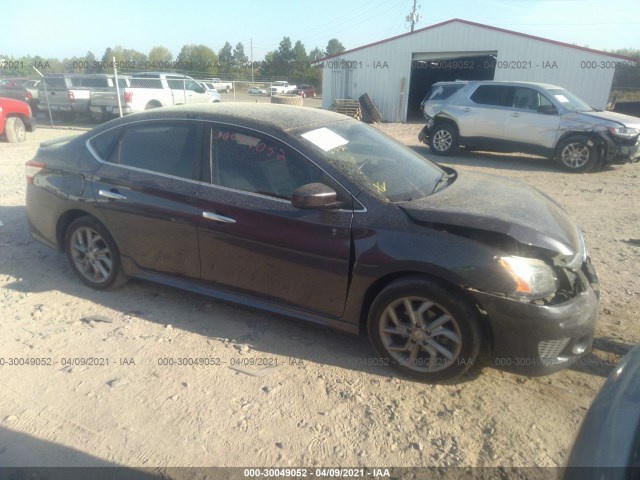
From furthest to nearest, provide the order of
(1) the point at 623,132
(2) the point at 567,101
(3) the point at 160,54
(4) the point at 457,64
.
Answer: (3) the point at 160,54, (4) the point at 457,64, (2) the point at 567,101, (1) the point at 623,132

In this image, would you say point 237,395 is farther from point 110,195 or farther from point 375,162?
point 110,195

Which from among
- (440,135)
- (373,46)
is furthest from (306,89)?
(440,135)

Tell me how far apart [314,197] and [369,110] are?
21.0 m

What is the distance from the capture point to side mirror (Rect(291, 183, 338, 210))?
2962 millimetres

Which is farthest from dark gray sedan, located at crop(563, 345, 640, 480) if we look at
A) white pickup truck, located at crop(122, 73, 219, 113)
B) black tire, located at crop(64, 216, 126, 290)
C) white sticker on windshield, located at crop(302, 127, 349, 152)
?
white pickup truck, located at crop(122, 73, 219, 113)

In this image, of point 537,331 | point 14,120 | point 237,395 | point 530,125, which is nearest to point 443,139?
point 530,125

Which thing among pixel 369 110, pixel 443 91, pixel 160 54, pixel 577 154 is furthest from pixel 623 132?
pixel 160 54

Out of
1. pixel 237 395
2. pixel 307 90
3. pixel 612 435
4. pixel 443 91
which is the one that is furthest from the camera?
pixel 307 90

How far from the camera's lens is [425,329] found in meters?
2.90

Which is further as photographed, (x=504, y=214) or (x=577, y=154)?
(x=577, y=154)

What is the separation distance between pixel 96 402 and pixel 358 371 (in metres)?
1.66

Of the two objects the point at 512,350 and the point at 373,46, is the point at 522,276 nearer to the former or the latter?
the point at 512,350

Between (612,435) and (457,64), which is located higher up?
(457,64)

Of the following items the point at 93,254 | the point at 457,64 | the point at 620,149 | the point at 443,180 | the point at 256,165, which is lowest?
the point at 93,254
